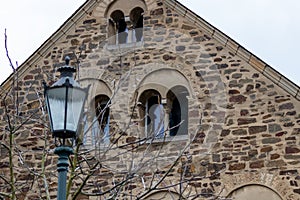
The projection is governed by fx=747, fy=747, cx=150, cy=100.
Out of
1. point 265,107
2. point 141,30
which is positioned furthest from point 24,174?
point 265,107

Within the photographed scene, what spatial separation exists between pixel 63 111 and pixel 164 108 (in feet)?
21.5

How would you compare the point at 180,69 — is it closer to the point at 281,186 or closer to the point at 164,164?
the point at 164,164

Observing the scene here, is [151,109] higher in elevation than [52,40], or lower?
lower

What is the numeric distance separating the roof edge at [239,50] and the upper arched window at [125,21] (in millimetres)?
707

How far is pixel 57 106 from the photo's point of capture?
298 inches

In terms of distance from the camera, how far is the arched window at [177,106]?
14.0m

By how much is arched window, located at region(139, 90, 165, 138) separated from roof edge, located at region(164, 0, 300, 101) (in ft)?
5.16

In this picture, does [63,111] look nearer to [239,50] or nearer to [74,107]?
[74,107]

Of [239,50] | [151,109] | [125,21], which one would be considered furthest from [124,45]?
[239,50]

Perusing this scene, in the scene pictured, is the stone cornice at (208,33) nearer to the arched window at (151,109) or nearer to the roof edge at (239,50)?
the roof edge at (239,50)

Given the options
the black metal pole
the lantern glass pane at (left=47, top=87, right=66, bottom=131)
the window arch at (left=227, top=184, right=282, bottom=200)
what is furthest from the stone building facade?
the lantern glass pane at (left=47, top=87, right=66, bottom=131)

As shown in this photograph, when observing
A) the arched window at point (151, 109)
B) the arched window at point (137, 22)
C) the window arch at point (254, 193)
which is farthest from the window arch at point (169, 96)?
the window arch at point (254, 193)

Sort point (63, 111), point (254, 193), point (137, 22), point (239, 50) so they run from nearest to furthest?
point (63, 111), point (254, 193), point (239, 50), point (137, 22)

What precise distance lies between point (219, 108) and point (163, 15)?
2.41m
